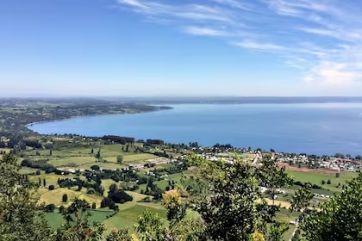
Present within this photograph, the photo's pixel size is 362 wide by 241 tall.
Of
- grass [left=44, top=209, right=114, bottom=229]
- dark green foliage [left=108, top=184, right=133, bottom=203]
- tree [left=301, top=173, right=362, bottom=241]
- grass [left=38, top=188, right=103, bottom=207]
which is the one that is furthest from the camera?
dark green foliage [left=108, top=184, right=133, bottom=203]

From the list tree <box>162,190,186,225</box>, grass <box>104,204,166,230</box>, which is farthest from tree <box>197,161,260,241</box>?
grass <box>104,204,166,230</box>

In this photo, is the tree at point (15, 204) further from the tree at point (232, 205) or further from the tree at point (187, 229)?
the tree at point (232, 205)

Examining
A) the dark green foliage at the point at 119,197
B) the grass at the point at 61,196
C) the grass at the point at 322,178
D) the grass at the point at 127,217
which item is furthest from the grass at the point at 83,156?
the grass at the point at 322,178

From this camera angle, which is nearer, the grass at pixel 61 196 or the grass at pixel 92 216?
the grass at pixel 92 216

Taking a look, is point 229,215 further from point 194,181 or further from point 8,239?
point 8,239

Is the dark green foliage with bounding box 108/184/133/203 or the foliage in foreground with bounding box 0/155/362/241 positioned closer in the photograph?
the foliage in foreground with bounding box 0/155/362/241

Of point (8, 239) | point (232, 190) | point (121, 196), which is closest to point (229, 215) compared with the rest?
point (232, 190)

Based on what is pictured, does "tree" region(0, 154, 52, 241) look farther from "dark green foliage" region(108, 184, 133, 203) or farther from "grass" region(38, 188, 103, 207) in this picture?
"dark green foliage" region(108, 184, 133, 203)
